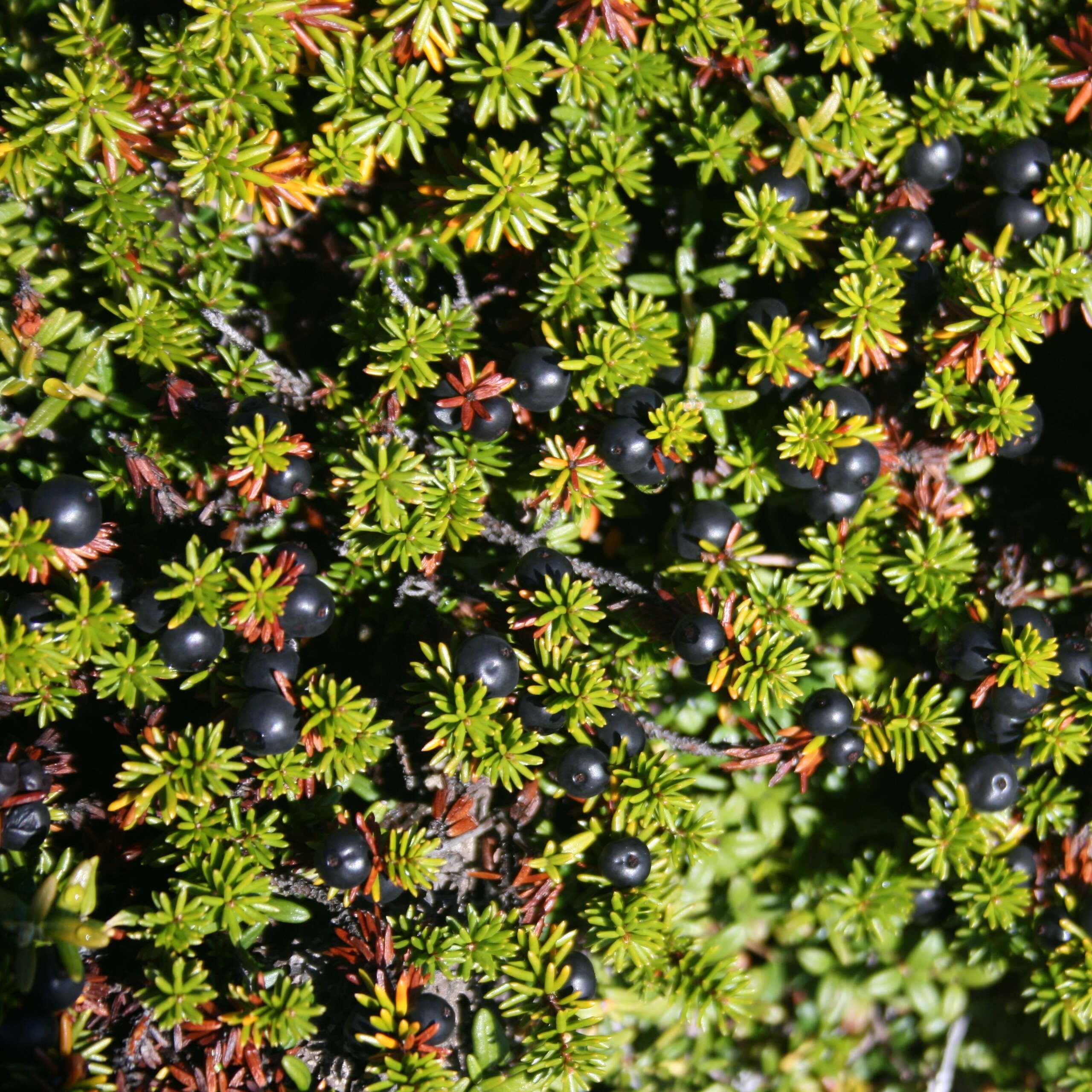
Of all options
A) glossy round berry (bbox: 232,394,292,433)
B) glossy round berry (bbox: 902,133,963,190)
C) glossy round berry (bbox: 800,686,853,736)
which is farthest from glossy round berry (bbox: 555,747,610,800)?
glossy round berry (bbox: 902,133,963,190)

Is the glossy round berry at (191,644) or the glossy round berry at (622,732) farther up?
the glossy round berry at (191,644)

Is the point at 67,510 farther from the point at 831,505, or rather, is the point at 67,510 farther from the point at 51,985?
the point at 831,505

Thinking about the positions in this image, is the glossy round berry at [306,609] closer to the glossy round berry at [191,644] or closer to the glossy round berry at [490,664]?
the glossy round berry at [191,644]

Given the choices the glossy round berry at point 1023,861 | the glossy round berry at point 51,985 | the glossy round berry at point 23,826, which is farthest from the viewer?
the glossy round berry at point 1023,861

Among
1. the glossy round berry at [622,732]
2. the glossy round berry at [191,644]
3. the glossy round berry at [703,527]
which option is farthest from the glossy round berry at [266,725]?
the glossy round berry at [703,527]

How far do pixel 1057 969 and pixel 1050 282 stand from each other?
1938 millimetres

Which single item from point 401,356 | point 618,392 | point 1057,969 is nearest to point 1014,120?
point 618,392

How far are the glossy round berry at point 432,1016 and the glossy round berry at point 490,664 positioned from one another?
77 cm

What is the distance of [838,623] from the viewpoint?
108 inches

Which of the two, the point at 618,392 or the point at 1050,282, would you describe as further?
the point at 1050,282

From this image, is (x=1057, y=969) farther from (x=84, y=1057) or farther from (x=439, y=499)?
(x=84, y=1057)

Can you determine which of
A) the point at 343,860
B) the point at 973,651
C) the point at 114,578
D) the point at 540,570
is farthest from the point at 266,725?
the point at 973,651

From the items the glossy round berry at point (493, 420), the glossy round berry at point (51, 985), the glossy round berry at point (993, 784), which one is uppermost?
the glossy round berry at point (493, 420)

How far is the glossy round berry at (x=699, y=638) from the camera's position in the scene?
2227 mm
